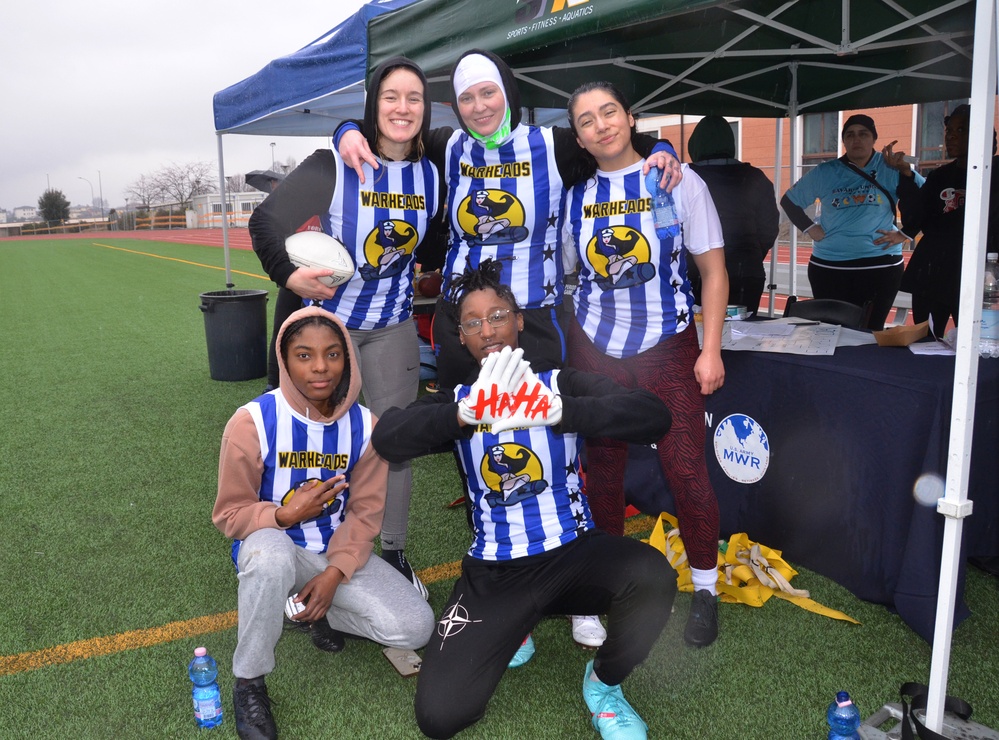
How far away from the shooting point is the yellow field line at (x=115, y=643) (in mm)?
2600

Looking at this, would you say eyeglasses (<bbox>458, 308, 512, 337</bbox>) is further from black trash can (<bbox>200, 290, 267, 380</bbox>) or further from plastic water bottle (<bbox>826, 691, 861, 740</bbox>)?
black trash can (<bbox>200, 290, 267, 380</bbox>)

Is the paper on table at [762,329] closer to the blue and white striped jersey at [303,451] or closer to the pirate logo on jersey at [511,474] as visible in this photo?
the pirate logo on jersey at [511,474]

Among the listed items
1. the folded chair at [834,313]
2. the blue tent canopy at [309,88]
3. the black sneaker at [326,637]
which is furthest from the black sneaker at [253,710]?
the blue tent canopy at [309,88]

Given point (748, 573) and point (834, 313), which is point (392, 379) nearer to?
point (748, 573)

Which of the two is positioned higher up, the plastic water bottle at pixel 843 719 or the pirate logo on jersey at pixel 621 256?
the pirate logo on jersey at pixel 621 256

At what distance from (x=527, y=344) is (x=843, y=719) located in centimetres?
136

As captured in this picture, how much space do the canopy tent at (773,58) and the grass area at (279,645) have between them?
49cm

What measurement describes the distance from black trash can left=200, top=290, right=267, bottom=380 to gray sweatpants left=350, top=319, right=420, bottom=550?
4.09m

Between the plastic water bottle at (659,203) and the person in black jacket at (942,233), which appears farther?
the person in black jacket at (942,233)

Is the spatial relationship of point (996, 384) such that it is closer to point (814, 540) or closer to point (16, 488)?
point (814, 540)

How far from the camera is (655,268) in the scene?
2.55 m

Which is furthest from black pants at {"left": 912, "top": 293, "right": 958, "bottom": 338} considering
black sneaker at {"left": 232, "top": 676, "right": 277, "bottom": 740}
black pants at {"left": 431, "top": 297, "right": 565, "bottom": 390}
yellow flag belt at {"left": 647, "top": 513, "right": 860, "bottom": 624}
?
black sneaker at {"left": 232, "top": 676, "right": 277, "bottom": 740}

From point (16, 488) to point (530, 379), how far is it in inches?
138

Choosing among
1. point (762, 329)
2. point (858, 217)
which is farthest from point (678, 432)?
point (858, 217)
